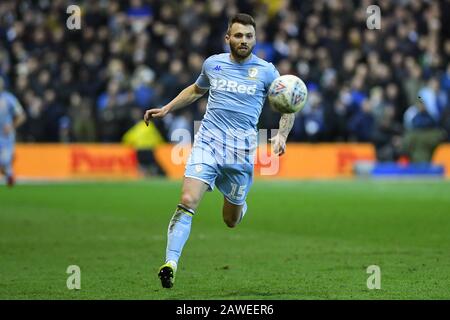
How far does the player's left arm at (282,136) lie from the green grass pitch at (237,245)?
1319 millimetres

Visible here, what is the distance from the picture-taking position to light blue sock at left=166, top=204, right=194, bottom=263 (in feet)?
29.5

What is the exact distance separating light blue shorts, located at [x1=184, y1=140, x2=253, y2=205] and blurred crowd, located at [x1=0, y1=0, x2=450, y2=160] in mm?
16902

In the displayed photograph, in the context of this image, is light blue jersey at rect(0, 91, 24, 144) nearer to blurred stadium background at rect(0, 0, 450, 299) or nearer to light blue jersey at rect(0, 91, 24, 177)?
light blue jersey at rect(0, 91, 24, 177)

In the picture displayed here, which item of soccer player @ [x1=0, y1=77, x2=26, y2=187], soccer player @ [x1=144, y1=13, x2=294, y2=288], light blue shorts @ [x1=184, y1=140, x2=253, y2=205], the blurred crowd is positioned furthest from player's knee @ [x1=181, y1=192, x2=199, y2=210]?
the blurred crowd

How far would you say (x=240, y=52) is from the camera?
9.48m

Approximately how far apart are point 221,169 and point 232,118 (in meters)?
0.52

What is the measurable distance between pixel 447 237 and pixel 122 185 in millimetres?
12454

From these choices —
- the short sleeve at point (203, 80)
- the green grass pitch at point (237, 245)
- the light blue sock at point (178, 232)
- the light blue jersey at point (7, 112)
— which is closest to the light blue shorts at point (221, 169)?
the light blue sock at point (178, 232)

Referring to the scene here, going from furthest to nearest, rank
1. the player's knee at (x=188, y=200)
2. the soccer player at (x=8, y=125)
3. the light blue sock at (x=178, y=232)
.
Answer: the soccer player at (x=8, y=125) < the player's knee at (x=188, y=200) < the light blue sock at (x=178, y=232)

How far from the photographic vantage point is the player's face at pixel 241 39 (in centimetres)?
938

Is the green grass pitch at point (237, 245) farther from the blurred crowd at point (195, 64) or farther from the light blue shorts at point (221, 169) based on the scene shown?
the blurred crowd at point (195, 64)

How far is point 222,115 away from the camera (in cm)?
965

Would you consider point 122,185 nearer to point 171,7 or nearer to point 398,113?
point 171,7

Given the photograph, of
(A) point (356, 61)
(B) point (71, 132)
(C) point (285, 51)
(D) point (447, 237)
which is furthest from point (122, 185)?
(D) point (447, 237)
